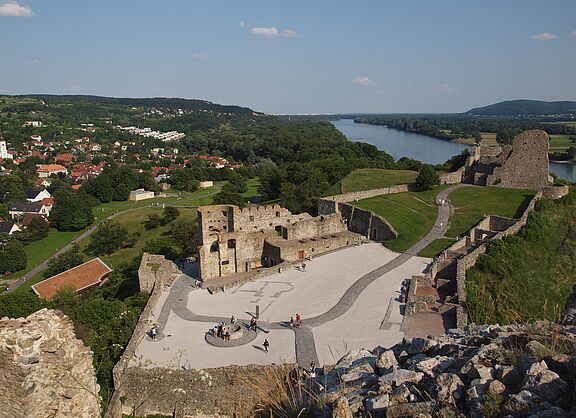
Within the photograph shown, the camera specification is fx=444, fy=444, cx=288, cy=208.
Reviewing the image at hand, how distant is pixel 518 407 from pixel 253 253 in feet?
86.0

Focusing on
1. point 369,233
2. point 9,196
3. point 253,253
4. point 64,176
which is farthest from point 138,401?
point 64,176

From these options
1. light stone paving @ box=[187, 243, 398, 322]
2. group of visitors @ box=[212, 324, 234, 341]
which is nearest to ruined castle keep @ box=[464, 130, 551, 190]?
light stone paving @ box=[187, 243, 398, 322]

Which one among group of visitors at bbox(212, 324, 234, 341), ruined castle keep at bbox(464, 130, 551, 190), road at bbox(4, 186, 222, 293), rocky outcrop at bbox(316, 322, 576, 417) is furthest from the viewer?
road at bbox(4, 186, 222, 293)

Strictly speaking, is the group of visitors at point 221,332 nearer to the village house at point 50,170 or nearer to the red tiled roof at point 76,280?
the red tiled roof at point 76,280

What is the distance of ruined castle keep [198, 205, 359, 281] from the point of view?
97.4 feet

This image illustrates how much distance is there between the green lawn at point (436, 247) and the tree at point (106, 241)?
39.9 metres

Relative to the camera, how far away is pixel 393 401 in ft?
21.3

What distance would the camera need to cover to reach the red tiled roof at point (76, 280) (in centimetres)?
3844

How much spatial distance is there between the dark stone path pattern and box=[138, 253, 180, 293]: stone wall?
94 cm

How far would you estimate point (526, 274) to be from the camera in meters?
26.9

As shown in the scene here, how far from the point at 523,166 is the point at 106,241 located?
47.5 m

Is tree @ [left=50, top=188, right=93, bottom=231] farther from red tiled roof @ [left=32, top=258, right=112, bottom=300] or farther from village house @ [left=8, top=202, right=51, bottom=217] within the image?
red tiled roof @ [left=32, top=258, right=112, bottom=300]

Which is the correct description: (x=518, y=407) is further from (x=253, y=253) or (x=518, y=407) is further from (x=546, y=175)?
(x=546, y=175)

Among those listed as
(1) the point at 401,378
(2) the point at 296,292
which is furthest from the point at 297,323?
(1) the point at 401,378
